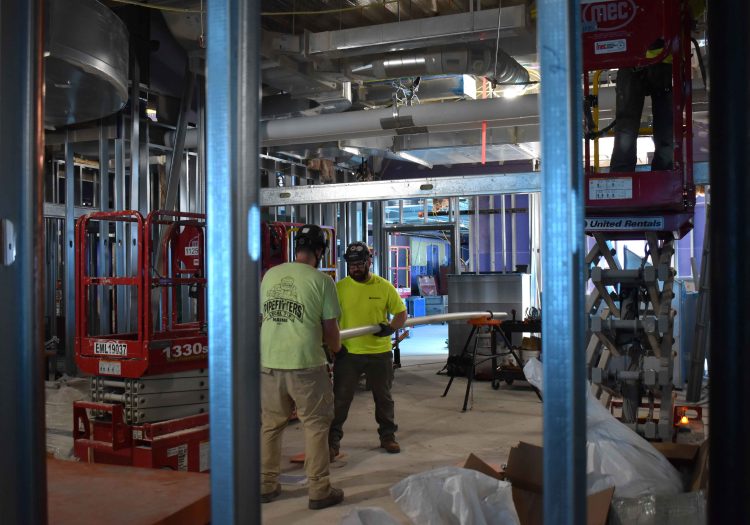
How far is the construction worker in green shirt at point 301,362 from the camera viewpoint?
4273 millimetres

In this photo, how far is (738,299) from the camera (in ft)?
3.45

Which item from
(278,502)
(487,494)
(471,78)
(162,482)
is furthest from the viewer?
(471,78)

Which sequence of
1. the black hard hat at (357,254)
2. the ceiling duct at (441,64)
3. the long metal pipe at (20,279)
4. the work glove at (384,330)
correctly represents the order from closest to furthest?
the long metal pipe at (20,279) → the work glove at (384,330) → the black hard hat at (357,254) → the ceiling duct at (441,64)

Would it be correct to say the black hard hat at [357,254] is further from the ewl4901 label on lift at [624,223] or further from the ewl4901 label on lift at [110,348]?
the ewl4901 label on lift at [624,223]

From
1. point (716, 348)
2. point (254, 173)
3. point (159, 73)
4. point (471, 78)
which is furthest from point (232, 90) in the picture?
point (159, 73)

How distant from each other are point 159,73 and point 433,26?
185 inches

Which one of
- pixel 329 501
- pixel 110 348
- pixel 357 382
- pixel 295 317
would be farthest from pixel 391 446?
pixel 110 348

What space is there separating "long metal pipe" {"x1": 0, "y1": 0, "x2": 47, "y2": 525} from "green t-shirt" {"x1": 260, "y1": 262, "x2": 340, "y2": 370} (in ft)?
9.80

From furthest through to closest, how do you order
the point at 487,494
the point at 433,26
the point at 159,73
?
the point at 159,73, the point at 433,26, the point at 487,494

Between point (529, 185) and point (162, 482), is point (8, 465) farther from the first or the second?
point (529, 185)

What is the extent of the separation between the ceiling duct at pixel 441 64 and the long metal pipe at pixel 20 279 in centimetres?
534

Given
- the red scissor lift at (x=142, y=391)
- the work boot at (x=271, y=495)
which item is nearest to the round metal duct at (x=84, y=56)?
the red scissor lift at (x=142, y=391)

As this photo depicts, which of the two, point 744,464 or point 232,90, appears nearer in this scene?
point 744,464

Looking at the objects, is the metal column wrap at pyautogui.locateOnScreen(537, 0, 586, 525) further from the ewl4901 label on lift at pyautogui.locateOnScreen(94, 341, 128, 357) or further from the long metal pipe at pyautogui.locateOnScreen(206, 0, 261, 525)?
the ewl4901 label on lift at pyautogui.locateOnScreen(94, 341, 128, 357)
